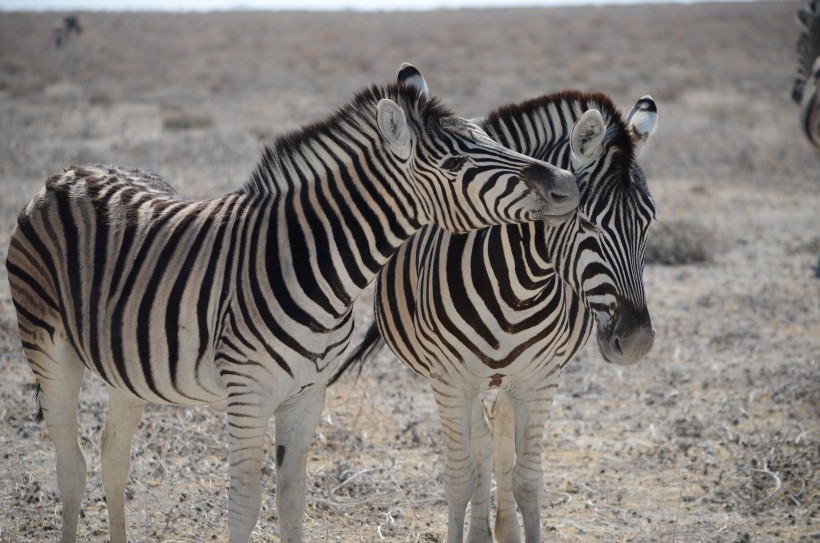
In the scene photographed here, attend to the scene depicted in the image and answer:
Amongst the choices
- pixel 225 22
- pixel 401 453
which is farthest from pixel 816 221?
pixel 225 22

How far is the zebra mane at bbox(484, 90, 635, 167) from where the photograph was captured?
11.0 feet

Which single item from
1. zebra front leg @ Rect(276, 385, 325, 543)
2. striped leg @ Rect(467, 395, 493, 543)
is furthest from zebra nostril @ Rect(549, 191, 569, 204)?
striped leg @ Rect(467, 395, 493, 543)

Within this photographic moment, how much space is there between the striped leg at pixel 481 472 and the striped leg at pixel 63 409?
189 cm

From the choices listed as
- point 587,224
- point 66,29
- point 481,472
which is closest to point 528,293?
point 587,224

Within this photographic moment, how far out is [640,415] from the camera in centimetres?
601

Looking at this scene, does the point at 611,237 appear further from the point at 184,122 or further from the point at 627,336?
the point at 184,122

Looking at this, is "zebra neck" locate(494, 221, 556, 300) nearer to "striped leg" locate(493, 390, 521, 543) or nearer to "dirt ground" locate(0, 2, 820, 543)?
"striped leg" locate(493, 390, 521, 543)

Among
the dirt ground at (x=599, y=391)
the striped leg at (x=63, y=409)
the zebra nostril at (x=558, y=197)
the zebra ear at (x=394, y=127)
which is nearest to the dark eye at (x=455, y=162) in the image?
the zebra ear at (x=394, y=127)

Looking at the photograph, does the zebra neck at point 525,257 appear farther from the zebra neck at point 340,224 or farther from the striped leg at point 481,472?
the striped leg at point 481,472

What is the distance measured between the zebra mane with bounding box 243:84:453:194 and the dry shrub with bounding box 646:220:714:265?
6.86 meters

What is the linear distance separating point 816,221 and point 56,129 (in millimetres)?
13422

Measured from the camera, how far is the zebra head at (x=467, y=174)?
3.02 metres

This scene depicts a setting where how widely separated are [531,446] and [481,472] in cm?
49

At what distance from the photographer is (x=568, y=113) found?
3.66 meters
